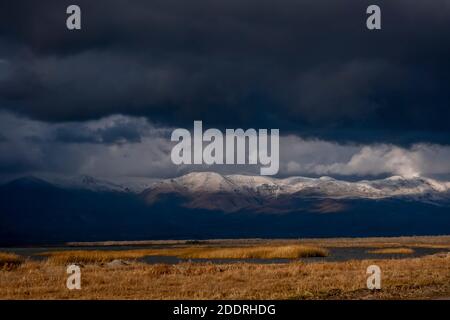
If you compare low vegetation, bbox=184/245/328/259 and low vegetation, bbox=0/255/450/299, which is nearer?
low vegetation, bbox=0/255/450/299

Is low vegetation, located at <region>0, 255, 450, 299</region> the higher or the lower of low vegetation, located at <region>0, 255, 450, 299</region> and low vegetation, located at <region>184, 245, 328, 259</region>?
the higher

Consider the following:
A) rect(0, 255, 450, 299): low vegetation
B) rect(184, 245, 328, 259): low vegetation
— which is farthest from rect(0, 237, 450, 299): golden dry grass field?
rect(184, 245, 328, 259): low vegetation

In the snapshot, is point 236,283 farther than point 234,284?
Yes

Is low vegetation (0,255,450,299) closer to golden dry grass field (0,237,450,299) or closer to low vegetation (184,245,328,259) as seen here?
golden dry grass field (0,237,450,299)

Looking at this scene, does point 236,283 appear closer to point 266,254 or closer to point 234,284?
point 234,284

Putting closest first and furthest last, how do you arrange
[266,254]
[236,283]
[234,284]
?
[234,284], [236,283], [266,254]

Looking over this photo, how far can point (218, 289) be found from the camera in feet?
138

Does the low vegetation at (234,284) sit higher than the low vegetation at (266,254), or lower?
higher

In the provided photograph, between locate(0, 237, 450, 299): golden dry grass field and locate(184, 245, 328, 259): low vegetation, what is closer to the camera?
locate(0, 237, 450, 299): golden dry grass field

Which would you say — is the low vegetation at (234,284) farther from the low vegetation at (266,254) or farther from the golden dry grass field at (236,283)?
the low vegetation at (266,254)

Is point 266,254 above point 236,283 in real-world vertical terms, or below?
below

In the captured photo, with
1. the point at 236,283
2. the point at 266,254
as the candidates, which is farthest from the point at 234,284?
the point at 266,254

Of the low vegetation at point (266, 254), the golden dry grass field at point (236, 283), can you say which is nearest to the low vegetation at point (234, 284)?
the golden dry grass field at point (236, 283)
